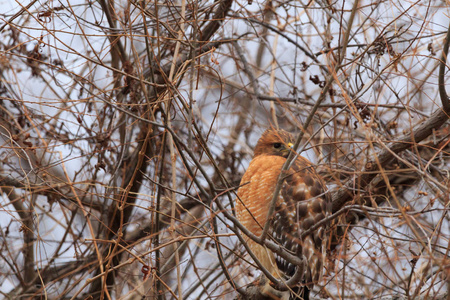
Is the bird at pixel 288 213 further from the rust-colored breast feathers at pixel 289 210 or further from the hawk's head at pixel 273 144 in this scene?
the hawk's head at pixel 273 144

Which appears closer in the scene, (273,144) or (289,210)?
(289,210)

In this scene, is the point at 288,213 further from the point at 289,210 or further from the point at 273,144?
the point at 273,144

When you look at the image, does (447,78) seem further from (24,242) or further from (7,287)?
(7,287)

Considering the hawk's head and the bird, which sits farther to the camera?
the hawk's head

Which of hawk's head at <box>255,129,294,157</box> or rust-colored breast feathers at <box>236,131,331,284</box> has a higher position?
hawk's head at <box>255,129,294,157</box>

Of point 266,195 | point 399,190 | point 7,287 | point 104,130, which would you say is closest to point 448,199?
point 266,195

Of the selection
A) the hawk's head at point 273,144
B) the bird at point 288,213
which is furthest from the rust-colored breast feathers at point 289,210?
the hawk's head at point 273,144

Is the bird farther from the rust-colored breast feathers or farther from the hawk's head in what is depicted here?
the hawk's head

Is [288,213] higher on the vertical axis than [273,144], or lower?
lower

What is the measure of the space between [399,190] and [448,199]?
7.67 feet

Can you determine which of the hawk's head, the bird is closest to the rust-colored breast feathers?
the bird

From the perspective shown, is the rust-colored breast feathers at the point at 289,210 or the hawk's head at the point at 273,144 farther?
the hawk's head at the point at 273,144

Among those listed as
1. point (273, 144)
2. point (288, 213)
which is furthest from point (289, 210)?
point (273, 144)

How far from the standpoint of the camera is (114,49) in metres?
4.16
